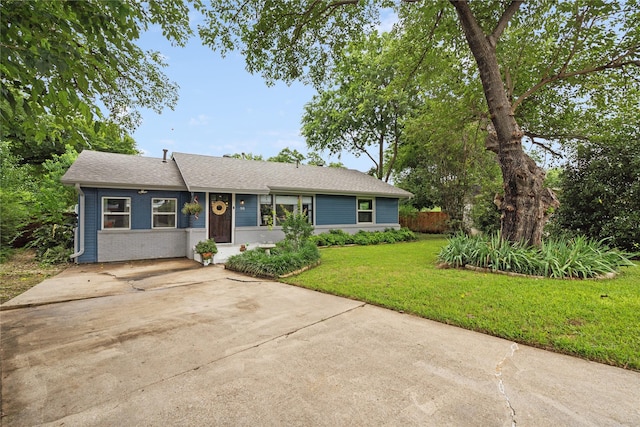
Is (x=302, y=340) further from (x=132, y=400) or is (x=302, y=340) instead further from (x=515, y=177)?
(x=515, y=177)

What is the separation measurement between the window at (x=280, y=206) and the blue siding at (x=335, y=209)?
1.61ft

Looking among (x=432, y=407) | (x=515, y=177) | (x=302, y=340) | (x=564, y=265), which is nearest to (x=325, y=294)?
(x=302, y=340)

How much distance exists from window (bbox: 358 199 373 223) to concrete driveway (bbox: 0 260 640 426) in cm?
1106

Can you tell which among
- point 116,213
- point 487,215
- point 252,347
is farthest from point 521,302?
point 116,213

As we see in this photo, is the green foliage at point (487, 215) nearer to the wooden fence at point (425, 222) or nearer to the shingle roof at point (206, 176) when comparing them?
the shingle roof at point (206, 176)

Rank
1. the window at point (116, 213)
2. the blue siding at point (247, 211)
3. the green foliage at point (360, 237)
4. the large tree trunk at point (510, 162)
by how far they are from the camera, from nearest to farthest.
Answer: the large tree trunk at point (510, 162) → the window at point (116, 213) → the blue siding at point (247, 211) → the green foliage at point (360, 237)

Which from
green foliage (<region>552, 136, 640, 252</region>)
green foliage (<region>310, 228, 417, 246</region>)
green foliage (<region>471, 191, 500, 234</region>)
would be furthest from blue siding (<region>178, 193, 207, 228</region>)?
green foliage (<region>552, 136, 640, 252</region>)

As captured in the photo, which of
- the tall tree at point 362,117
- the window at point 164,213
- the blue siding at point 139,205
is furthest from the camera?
the tall tree at point 362,117

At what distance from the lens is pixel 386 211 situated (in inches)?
632

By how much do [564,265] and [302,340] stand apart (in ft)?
18.8

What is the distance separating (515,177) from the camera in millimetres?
7254

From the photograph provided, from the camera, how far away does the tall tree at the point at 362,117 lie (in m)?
19.0

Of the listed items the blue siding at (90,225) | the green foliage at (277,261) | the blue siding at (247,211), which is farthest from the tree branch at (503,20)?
the blue siding at (90,225)

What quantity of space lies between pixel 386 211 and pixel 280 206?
643 centimetres
